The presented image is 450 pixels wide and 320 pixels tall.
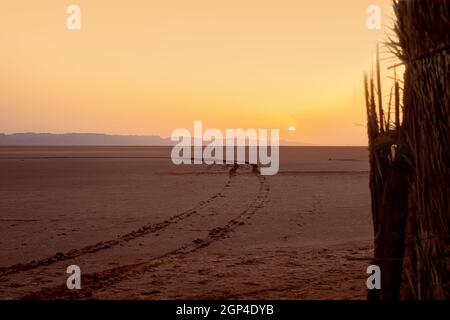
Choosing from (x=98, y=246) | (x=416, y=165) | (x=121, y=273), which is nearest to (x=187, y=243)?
(x=98, y=246)

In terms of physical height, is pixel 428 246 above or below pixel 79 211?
above

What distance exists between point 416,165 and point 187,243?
605 cm

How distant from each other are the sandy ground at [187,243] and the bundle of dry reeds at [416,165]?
1.58 ft

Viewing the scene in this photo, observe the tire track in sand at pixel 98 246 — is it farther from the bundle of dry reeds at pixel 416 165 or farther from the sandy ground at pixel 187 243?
the bundle of dry reeds at pixel 416 165

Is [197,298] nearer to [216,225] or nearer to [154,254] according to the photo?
[154,254]

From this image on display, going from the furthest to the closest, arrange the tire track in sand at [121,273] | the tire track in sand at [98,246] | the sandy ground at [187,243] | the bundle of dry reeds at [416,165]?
the tire track in sand at [98,246] < the sandy ground at [187,243] < the tire track in sand at [121,273] < the bundle of dry reeds at [416,165]

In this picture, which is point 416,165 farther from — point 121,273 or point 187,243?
point 187,243

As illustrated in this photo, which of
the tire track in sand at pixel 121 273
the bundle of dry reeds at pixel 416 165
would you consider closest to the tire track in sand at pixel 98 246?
the tire track in sand at pixel 121 273

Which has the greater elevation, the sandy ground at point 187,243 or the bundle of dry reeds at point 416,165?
the bundle of dry reeds at point 416,165

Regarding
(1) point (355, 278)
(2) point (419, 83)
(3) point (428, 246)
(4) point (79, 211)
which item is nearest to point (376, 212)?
(3) point (428, 246)

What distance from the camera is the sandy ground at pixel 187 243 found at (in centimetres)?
630

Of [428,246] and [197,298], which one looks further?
[197,298]
